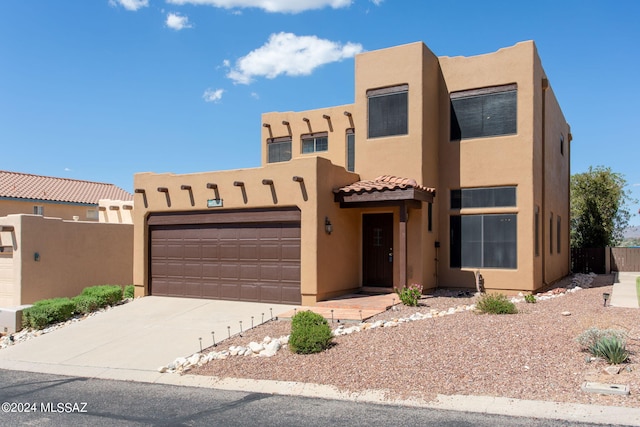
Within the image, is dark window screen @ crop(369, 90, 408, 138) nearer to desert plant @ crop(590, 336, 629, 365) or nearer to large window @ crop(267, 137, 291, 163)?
large window @ crop(267, 137, 291, 163)

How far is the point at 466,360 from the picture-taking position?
8.33 meters

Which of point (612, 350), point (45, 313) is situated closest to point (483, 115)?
point (612, 350)

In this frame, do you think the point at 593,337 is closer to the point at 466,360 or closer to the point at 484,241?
the point at 466,360

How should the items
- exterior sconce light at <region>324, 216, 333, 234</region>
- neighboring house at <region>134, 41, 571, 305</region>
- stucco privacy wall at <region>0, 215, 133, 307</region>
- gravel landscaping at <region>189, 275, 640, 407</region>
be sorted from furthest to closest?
stucco privacy wall at <region>0, 215, 133, 307</region> → neighboring house at <region>134, 41, 571, 305</region> → exterior sconce light at <region>324, 216, 333, 234</region> → gravel landscaping at <region>189, 275, 640, 407</region>

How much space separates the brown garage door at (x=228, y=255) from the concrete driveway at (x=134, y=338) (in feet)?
1.62

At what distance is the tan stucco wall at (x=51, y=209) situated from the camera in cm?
2755

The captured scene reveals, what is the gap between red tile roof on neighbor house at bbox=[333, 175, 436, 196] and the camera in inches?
553

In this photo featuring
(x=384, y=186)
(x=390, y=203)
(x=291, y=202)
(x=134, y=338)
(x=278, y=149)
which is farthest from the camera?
(x=278, y=149)

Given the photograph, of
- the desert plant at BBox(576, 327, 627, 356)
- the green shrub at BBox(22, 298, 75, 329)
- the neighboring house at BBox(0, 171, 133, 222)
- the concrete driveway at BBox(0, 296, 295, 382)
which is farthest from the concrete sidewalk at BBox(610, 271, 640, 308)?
the neighboring house at BBox(0, 171, 133, 222)

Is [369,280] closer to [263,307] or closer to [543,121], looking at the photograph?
[263,307]

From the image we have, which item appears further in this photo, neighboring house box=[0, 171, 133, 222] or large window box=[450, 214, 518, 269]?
neighboring house box=[0, 171, 133, 222]

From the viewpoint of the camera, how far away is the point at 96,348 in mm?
11906

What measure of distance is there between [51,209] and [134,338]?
2072 cm

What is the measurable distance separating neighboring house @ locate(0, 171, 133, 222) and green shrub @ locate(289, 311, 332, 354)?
2084cm
